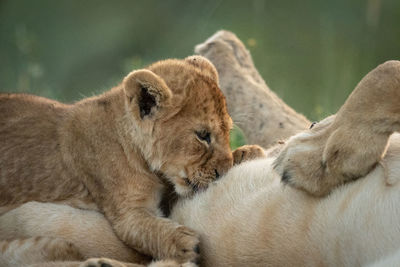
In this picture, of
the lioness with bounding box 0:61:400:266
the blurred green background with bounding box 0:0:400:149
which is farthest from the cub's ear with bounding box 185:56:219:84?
the blurred green background with bounding box 0:0:400:149

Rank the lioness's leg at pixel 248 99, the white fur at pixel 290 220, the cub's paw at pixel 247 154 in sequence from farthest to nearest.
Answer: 1. the lioness's leg at pixel 248 99
2. the cub's paw at pixel 247 154
3. the white fur at pixel 290 220

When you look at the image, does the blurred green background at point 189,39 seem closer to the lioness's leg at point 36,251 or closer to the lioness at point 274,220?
the lioness at point 274,220

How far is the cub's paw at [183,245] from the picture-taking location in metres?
2.24

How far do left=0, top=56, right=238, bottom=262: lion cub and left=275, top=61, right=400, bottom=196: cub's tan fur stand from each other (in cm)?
47

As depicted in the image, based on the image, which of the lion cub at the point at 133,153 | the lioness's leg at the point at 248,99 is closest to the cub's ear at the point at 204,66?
the lion cub at the point at 133,153

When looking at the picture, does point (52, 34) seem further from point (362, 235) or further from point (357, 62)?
point (362, 235)

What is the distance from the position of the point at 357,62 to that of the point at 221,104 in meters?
3.60

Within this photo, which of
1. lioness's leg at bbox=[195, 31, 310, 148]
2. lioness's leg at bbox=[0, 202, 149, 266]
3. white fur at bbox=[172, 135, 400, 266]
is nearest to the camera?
white fur at bbox=[172, 135, 400, 266]

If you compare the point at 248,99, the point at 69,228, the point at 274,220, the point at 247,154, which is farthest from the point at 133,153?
the point at 248,99

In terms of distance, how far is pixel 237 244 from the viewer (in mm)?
2162

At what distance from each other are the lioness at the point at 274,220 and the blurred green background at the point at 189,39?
3.28 m

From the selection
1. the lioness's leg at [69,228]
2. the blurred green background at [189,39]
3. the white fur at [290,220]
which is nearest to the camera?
the white fur at [290,220]

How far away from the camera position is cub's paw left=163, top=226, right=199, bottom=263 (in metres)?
2.24

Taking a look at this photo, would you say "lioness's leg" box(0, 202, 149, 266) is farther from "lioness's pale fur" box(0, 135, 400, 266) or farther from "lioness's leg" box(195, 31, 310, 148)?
"lioness's leg" box(195, 31, 310, 148)
